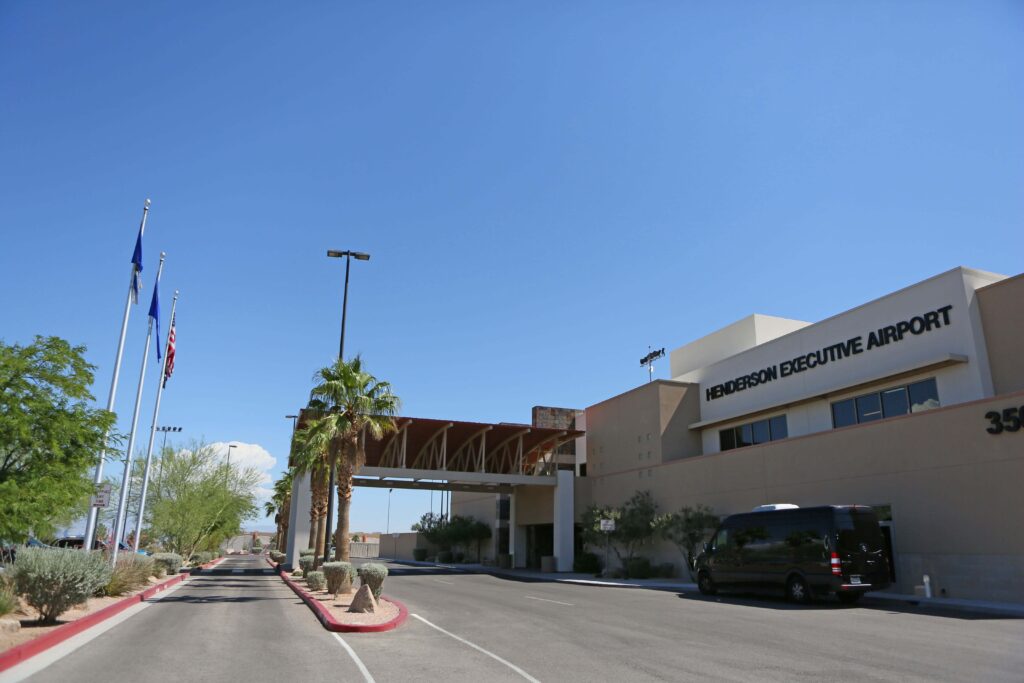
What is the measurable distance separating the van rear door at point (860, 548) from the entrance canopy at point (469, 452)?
2428cm

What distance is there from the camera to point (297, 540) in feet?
129

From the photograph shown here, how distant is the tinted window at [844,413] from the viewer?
28.7 meters

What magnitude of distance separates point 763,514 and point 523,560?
98.7 ft

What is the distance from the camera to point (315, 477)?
37000 millimetres

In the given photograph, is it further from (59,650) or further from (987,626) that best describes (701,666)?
(59,650)

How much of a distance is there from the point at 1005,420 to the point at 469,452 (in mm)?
30200

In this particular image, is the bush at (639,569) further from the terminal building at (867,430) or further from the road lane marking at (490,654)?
the road lane marking at (490,654)

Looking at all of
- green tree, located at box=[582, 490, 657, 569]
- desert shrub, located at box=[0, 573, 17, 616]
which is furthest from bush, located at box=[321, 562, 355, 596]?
green tree, located at box=[582, 490, 657, 569]

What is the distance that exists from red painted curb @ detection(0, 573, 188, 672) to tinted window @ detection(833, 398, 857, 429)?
→ 1048 inches

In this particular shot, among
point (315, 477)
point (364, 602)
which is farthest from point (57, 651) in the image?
point (315, 477)

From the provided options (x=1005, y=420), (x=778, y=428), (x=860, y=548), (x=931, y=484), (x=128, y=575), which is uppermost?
(x=778, y=428)

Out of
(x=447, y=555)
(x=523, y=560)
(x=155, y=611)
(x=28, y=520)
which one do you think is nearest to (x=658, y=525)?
(x=523, y=560)

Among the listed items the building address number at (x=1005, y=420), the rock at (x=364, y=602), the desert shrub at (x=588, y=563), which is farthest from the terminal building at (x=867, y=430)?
the rock at (x=364, y=602)

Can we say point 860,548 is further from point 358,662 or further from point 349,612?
point 358,662
